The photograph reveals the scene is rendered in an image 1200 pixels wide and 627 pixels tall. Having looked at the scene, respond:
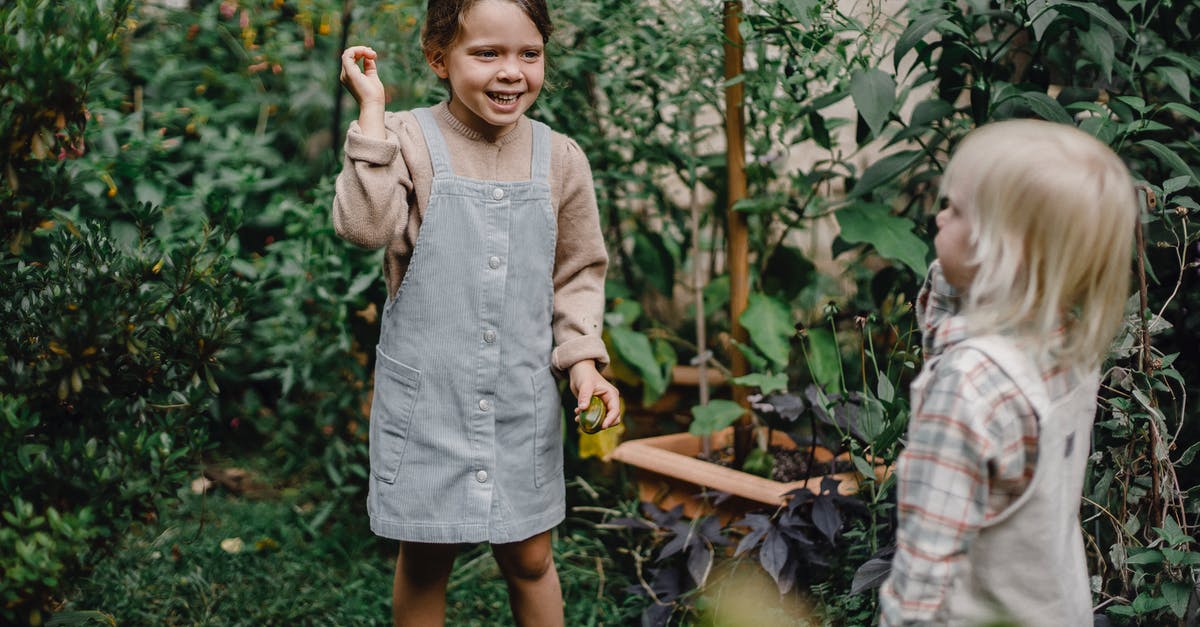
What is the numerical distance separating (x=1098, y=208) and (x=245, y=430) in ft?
11.6

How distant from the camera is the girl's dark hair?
2084 mm

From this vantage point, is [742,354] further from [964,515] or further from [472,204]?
[964,515]

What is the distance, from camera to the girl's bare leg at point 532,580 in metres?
2.29

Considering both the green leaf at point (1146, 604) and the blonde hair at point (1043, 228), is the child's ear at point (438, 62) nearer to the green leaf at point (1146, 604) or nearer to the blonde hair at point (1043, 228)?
the blonde hair at point (1043, 228)

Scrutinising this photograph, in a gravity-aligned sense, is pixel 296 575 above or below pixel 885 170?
below

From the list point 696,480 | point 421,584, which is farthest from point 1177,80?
point 421,584

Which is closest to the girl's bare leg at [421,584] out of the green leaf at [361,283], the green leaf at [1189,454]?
the green leaf at [361,283]

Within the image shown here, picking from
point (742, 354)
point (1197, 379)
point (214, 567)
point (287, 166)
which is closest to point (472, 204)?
point (742, 354)

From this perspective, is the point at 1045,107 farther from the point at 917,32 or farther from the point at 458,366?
the point at 458,366

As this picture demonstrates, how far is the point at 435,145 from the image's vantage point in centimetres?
211

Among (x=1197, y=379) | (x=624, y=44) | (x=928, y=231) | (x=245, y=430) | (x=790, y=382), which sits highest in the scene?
(x=624, y=44)

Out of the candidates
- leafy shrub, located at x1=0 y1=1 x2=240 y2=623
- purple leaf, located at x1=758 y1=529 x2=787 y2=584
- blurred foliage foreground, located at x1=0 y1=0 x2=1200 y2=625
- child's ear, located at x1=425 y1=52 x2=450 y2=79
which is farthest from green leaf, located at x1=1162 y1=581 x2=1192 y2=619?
leafy shrub, located at x1=0 y1=1 x2=240 y2=623

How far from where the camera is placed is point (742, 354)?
3107mm

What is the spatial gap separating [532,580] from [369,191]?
96 centimetres
